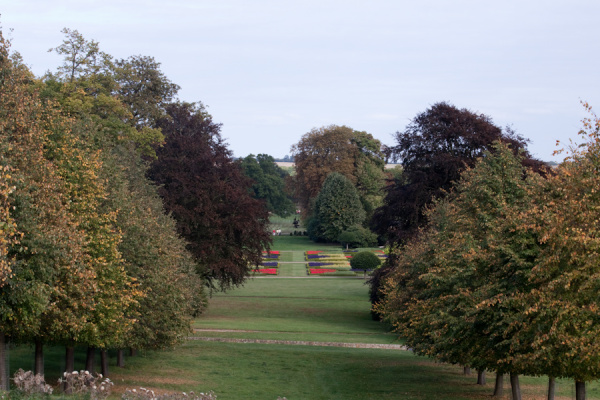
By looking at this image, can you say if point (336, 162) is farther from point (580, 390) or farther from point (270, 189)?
point (580, 390)

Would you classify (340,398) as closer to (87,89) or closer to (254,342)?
(254,342)

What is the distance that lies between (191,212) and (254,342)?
10042mm

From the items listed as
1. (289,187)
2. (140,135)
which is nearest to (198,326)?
(140,135)

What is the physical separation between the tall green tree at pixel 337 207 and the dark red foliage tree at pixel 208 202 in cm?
5394

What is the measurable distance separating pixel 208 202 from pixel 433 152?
14.6 metres

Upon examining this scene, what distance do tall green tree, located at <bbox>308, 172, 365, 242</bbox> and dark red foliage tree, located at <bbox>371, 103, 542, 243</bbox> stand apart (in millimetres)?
56039

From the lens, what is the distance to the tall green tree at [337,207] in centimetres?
9869

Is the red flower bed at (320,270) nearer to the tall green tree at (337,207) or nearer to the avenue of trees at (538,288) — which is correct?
the tall green tree at (337,207)

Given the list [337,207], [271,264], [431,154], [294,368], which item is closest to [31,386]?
[294,368]

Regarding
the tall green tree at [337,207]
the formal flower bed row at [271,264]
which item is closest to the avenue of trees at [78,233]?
the formal flower bed row at [271,264]

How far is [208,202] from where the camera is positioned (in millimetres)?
41906

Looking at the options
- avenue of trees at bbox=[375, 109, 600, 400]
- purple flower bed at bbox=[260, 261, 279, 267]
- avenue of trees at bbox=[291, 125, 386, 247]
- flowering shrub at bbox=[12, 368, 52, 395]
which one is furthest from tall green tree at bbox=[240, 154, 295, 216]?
flowering shrub at bbox=[12, 368, 52, 395]

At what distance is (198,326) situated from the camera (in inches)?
1583

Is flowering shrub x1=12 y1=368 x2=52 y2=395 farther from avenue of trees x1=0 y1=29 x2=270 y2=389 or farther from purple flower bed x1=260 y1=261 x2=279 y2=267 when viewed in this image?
purple flower bed x1=260 y1=261 x2=279 y2=267
